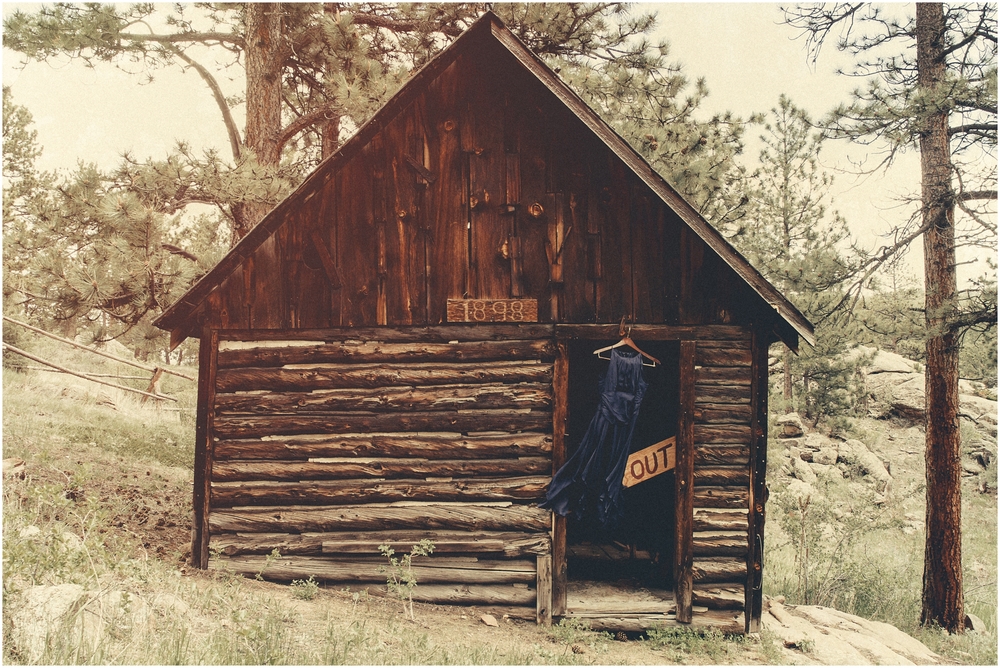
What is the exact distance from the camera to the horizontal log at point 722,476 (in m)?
6.54

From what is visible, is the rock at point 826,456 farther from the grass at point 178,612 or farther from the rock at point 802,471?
the grass at point 178,612

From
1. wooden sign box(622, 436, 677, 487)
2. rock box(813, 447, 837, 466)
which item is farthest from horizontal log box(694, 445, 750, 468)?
rock box(813, 447, 837, 466)

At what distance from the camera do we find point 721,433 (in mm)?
6578

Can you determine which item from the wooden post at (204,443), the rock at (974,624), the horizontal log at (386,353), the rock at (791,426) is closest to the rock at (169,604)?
the wooden post at (204,443)

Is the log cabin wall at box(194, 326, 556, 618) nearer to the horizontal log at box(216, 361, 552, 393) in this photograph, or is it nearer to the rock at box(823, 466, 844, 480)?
the horizontal log at box(216, 361, 552, 393)

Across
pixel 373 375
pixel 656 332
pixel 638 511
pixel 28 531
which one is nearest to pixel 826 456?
pixel 638 511

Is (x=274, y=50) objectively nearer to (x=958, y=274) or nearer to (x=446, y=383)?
(x=446, y=383)

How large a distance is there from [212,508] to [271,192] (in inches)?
202

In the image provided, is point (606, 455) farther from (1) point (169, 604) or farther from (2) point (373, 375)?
(1) point (169, 604)

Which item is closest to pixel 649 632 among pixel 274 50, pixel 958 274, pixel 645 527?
pixel 645 527

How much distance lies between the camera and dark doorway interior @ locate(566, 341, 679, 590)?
7773 millimetres

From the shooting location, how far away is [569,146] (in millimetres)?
6602

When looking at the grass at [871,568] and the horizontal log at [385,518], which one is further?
the grass at [871,568]

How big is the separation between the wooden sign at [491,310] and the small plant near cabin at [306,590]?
3.08 m
